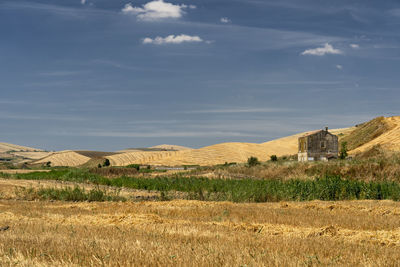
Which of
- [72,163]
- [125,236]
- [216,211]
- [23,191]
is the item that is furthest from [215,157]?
[125,236]

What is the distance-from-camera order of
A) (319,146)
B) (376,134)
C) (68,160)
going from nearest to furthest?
(319,146) < (376,134) < (68,160)

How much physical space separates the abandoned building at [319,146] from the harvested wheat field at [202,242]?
2082 inches

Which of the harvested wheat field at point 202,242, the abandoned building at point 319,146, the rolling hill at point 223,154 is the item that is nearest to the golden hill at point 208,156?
the rolling hill at point 223,154

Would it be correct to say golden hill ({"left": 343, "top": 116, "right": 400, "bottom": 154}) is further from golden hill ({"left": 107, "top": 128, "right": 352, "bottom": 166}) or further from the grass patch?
the grass patch

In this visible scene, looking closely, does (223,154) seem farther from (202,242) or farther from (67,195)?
(202,242)

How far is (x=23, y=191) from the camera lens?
24609mm

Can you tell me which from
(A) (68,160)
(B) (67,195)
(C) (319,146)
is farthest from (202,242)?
(A) (68,160)

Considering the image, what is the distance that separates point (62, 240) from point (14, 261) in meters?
1.75

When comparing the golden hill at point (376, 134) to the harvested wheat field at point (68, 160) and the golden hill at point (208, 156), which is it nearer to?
the golden hill at point (208, 156)

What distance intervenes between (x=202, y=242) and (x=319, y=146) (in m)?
60.2

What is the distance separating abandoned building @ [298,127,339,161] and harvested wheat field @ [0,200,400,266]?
5289 centimetres

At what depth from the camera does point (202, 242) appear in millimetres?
8547

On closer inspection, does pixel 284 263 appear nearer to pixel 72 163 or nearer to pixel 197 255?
pixel 197 255

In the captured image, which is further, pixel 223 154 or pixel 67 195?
pixel 223 154
